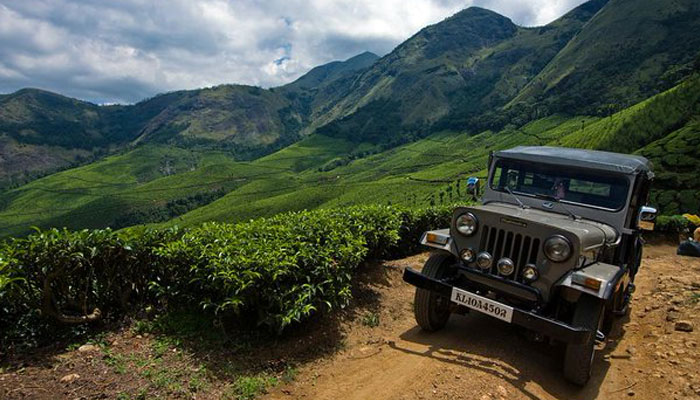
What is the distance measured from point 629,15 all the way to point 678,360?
203529 mm

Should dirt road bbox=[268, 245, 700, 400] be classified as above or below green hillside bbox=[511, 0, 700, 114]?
below

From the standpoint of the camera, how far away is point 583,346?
15.2 ft

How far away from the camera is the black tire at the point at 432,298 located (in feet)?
18.9

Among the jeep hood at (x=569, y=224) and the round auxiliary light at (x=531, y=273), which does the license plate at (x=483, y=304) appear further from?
the jeep hood at (x=569, y=224)

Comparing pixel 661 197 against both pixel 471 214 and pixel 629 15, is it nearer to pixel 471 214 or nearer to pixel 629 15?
pixel 471 214

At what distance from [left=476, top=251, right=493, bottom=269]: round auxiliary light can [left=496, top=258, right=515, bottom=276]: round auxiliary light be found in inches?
5.9

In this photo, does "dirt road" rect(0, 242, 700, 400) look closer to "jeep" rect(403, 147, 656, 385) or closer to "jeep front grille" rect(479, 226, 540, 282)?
"jeep" rect(403, 147, 656, 385)

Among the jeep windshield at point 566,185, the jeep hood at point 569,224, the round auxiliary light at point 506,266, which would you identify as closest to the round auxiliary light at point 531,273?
the round auxiliary light at point 506,266

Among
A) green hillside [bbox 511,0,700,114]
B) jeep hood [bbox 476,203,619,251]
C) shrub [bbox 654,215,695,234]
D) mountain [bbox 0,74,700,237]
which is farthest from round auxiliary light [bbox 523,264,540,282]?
green hillside [bbox 511,0,700,114]

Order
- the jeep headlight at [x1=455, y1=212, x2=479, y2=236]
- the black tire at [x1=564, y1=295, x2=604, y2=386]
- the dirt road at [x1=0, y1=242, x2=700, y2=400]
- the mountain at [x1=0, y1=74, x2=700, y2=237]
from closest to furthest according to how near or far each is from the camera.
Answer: the dirt road at [x1=0, y1=242, x2=700, y2=400] < the black tire at [x1=564, y1=295, x2=604, y2=386] < the jeep headlight at [x1=455, y1=212, x2=479, y2=236] < the mountain at [x1=0, y1=74, x2=700, y2=237]

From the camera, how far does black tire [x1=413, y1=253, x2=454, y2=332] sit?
575cm

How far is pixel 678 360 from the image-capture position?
17.5 feet

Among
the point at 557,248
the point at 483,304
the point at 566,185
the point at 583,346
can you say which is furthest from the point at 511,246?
the point at 566,185

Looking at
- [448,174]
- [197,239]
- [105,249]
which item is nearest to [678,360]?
[197,239]
